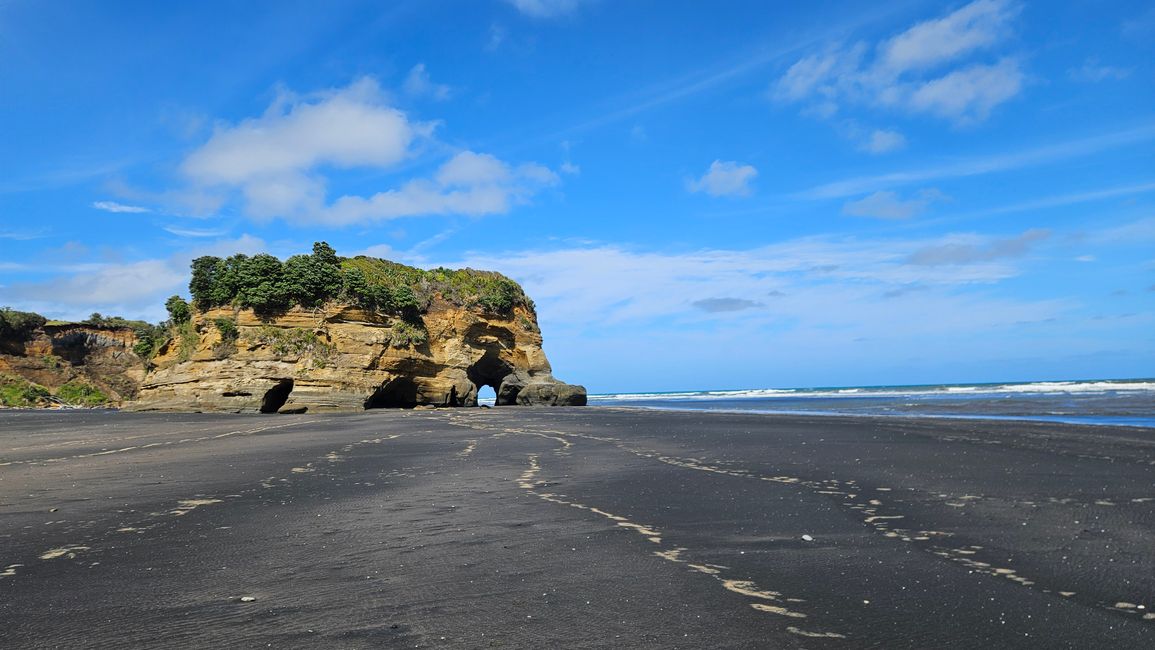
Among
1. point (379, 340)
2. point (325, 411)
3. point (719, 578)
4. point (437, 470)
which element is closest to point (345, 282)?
point (379, 340)

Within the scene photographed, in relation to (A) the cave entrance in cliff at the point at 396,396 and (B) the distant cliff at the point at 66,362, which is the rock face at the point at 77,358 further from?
(A) the cave entrance in cliff at the point at 396,396

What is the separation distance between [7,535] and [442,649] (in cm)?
625

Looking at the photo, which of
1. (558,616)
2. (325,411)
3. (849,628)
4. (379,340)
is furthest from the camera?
(379,340)

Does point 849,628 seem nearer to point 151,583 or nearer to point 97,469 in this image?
point 151,583

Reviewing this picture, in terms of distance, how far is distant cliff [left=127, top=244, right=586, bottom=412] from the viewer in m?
39.1

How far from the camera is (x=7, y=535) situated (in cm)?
703

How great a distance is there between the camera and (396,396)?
46.5 metres

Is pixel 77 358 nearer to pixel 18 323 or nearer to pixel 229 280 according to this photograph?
pixel 18 323

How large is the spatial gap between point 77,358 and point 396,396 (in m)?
51.3

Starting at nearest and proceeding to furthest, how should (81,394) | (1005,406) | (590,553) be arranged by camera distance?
(590,553) → (1005,406) → (81,394)

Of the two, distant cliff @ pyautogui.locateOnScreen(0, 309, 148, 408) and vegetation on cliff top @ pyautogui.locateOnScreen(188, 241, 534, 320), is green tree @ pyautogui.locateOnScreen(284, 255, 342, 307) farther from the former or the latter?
distant cliff @ pyautogui.locateOnScreen(0, 309, 148, 408)

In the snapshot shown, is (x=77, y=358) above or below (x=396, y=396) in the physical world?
above

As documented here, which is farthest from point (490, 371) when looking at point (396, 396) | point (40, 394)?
point (40, 394)

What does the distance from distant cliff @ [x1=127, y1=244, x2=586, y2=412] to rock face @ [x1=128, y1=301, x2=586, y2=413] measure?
66 mm
